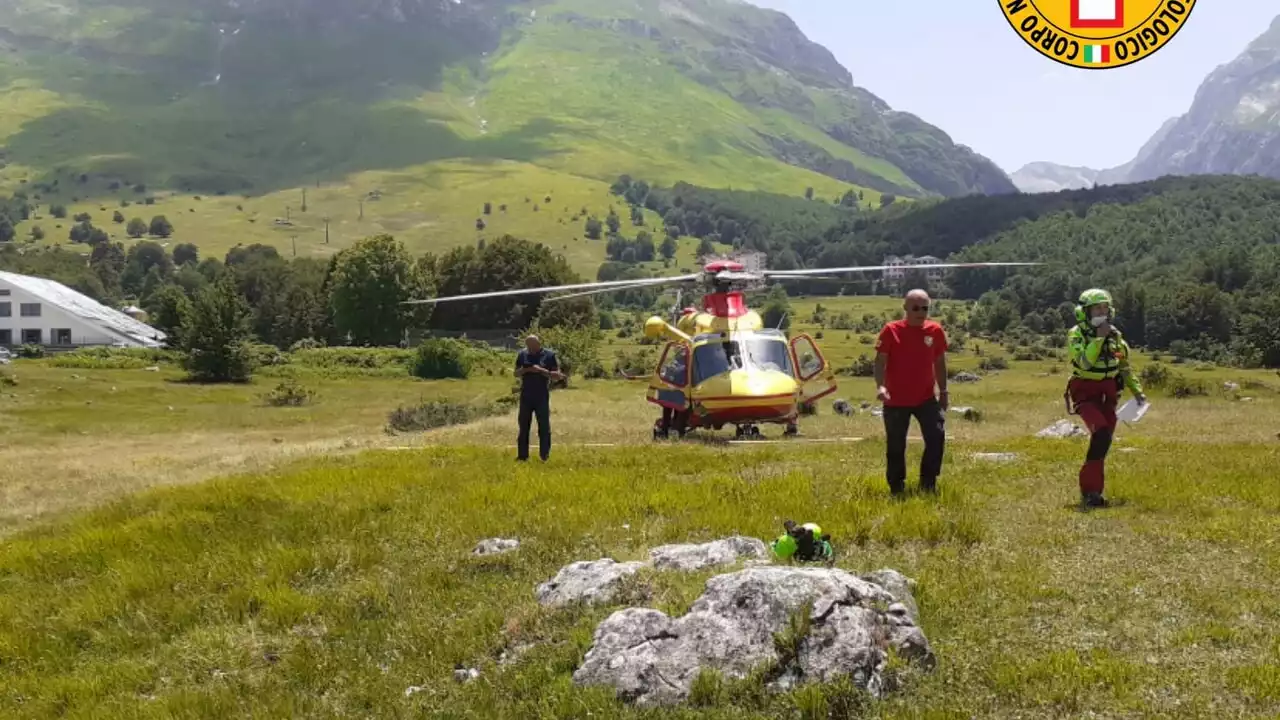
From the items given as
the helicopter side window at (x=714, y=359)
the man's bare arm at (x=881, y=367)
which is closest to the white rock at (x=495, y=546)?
the man's bare arm at (x=881, y=367)

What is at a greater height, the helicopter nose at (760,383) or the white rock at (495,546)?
the helicopter nose at (760,383)

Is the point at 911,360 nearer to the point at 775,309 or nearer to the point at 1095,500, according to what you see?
the point at 1095,500

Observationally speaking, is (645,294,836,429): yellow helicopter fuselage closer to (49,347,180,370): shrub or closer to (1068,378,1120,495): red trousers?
(1068,378,1120,495): red trousers

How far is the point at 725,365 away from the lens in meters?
22.7

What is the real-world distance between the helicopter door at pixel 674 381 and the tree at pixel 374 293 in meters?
70.1

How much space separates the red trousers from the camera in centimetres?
1097

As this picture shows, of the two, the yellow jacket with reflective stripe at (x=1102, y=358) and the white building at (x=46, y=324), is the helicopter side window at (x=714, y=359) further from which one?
the white building at (x=46, y=324)

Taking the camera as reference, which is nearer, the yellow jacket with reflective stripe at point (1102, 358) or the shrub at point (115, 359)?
the yellow jacket with reflective stripe at point (1102, 358)

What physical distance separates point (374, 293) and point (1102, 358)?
86.4m

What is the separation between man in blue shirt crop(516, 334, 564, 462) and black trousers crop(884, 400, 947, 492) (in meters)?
6.88

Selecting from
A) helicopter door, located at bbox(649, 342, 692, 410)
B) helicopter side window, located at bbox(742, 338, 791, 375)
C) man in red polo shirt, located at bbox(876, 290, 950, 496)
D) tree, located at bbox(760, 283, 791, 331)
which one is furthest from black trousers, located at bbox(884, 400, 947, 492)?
tree, located at bbox(760, 283, 791, 331)

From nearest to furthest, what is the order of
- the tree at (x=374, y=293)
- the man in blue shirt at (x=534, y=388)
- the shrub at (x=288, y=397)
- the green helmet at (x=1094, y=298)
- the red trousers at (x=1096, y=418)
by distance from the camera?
1. the red trousers at (x=1096, y=418)
2. the green helmet at (x=1094, y=298)
3. the man in blue shirt at (x=534, y=388)
4. the shrub at (x=288, y=397)
5. the tree at (x=374, y=293)

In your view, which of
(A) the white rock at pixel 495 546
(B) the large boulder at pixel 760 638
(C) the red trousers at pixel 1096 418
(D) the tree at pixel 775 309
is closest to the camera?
(B) the large boulder at pixel 760 638

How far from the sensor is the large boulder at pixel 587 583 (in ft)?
25.6
